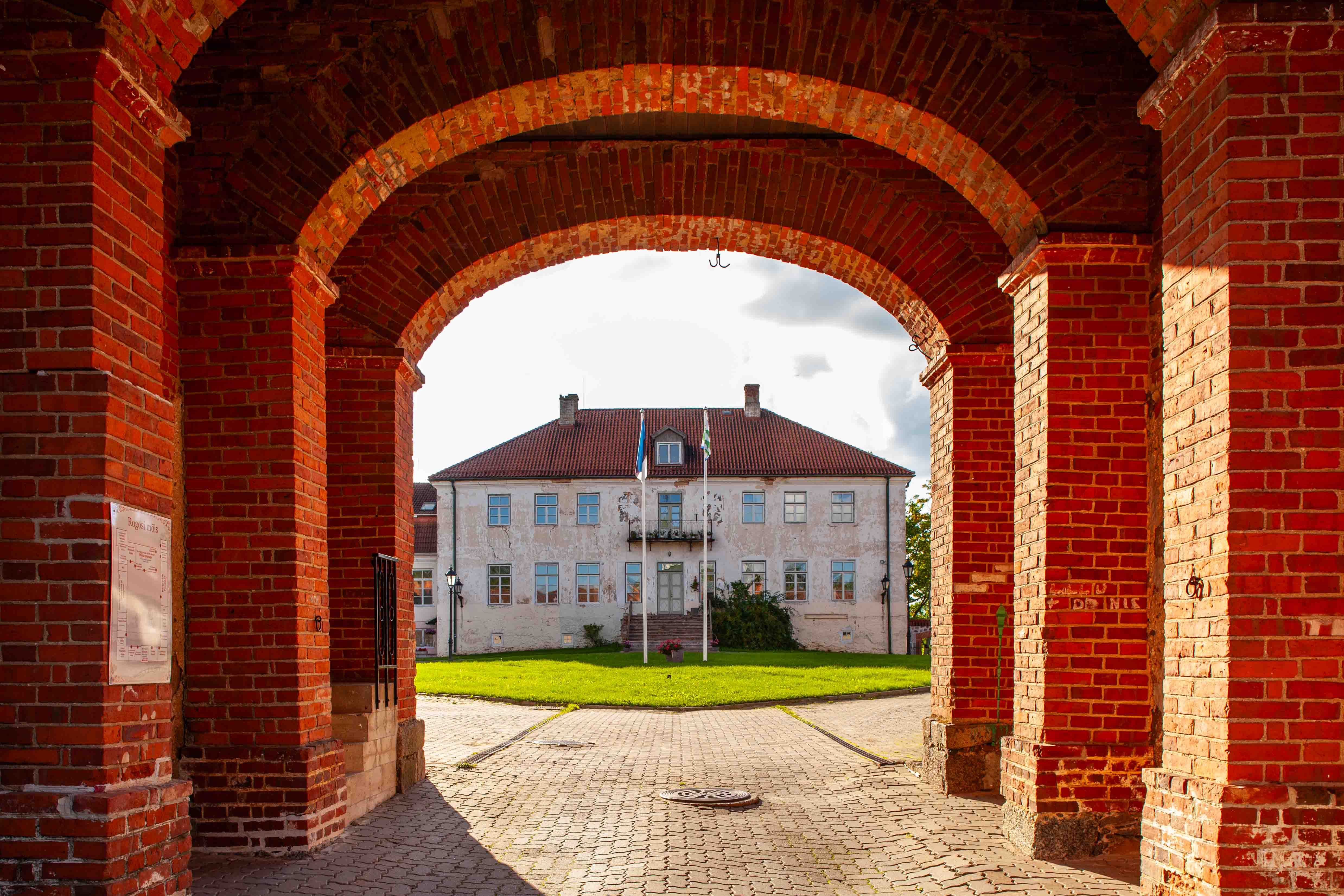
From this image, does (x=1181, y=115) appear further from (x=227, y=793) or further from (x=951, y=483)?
(x=227, y=793)

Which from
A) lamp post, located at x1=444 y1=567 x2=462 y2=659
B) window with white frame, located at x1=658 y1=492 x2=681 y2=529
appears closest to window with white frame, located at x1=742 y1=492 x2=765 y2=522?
window with white frame, located at x1=658 y1=492 x2=681 y2=529

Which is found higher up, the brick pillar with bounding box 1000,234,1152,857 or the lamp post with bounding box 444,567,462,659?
the brick pillar with bounding box 1000,234,1152,857

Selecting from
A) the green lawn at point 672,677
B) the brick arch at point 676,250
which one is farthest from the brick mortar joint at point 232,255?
the green lawn at point 672,677

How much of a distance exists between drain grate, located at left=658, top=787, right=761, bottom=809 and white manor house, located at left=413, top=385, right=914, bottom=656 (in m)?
29.8

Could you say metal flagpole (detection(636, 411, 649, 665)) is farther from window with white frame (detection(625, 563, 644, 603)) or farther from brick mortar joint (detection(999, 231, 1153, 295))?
brick mortar joint (detection(999, 231, 1153, 295))

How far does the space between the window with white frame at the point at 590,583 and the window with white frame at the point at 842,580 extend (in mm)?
8298

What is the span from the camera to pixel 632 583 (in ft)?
129

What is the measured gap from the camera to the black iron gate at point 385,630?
27.1 feet

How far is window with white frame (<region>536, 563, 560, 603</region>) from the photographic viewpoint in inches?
1545

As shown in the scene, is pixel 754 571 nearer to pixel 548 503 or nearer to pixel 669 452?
pixel 669 452

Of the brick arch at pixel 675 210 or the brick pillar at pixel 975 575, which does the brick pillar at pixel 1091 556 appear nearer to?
the brick pillar at pixel 975 575

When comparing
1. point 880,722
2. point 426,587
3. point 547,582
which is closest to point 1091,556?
point 880,722

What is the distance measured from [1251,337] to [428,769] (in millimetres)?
8325

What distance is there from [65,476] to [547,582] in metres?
36.1
